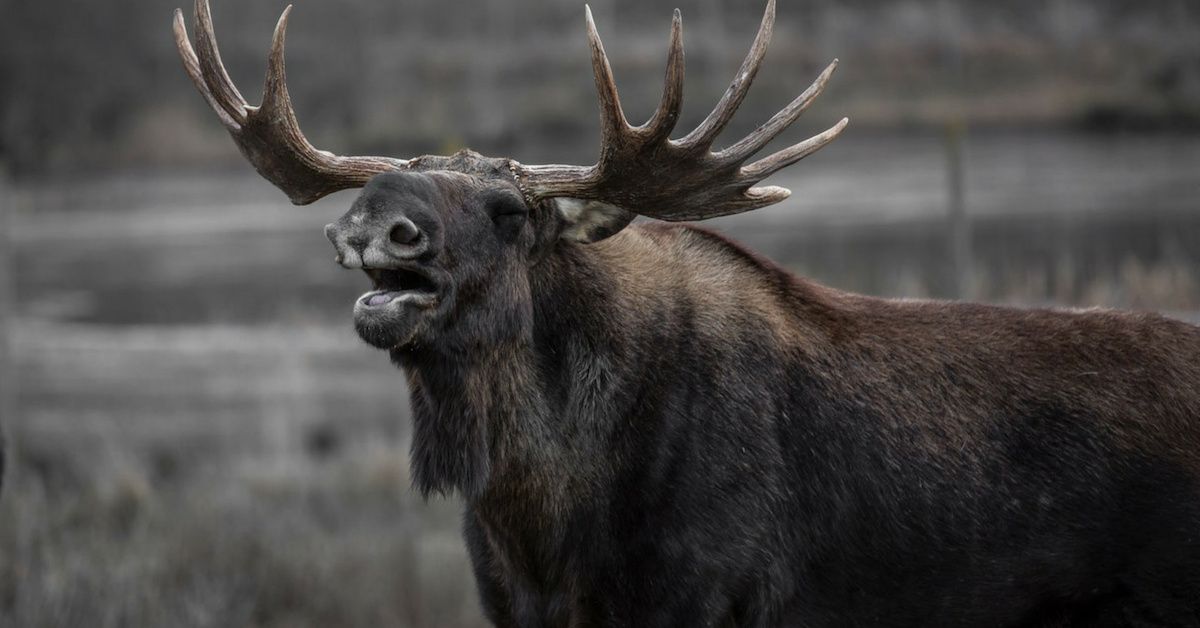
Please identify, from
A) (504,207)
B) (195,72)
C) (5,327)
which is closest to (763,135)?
(504,207)

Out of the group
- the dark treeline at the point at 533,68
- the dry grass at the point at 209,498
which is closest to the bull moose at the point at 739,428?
the dry grass at the point at 209,498

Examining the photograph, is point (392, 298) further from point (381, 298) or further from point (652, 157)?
point (652, 157)

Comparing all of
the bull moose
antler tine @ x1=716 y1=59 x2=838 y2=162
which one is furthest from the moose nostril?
antler tine @ x1=716 y1=59 x2=838 y2=162

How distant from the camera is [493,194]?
163 inches

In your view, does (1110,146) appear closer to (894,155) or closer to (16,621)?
(894,155)

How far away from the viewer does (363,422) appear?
12508 mm

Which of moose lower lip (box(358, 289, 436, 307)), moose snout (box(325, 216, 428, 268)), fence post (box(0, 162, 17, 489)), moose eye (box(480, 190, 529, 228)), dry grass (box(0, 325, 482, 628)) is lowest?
dry grass (box(0, 325, 482, 628))

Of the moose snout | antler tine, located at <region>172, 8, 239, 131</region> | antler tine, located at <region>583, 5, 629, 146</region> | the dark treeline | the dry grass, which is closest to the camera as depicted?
the moose snout

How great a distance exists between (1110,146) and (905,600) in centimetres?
968

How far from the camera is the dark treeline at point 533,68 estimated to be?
13227 millimetres

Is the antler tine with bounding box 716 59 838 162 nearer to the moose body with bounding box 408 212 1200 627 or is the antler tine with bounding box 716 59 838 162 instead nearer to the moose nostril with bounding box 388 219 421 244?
the moose body with bounding box 408 212 1200 627

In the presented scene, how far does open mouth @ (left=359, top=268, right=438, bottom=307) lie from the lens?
3898 mm

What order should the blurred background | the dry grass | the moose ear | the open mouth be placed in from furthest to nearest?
1. the blurred background
2. the dry grass
3. the moose ear
4. the open mouth

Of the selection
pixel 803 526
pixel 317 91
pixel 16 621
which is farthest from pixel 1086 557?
pixel 317 91
